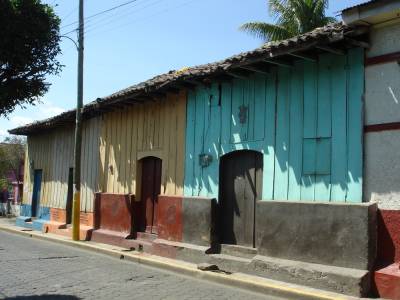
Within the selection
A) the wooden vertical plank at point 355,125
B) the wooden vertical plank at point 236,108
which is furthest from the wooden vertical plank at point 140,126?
the wooden vertical plank at point 355,125

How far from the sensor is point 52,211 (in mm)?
17938

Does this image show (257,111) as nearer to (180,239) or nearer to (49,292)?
(180,239)

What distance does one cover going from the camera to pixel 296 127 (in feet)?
29.0

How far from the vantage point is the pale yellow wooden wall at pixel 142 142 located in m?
11.8

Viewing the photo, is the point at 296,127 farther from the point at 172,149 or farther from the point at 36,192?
the point at 36,192

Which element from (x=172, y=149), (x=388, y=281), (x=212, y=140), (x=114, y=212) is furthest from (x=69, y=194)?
(x=388, y=281)

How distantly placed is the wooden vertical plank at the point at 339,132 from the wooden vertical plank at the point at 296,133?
2.29 feet

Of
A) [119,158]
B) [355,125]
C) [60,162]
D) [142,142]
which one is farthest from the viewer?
[60,162]

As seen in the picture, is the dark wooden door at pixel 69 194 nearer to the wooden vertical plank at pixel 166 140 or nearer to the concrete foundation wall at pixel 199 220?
the wooden vertical plank at pixel 166 140

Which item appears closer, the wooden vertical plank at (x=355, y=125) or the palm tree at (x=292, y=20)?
the wooden vertical plank at (x=355, y=125)

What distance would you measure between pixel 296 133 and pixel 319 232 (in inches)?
71.0

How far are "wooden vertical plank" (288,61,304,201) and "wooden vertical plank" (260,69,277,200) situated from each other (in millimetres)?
430

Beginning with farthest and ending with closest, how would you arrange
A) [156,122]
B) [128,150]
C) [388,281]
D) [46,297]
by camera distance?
[128,150]
[156,122]
[46,297]
[388,281]

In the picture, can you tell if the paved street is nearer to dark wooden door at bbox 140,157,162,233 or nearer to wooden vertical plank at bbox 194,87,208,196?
dark wooden door at bbox 140,157,162,233
